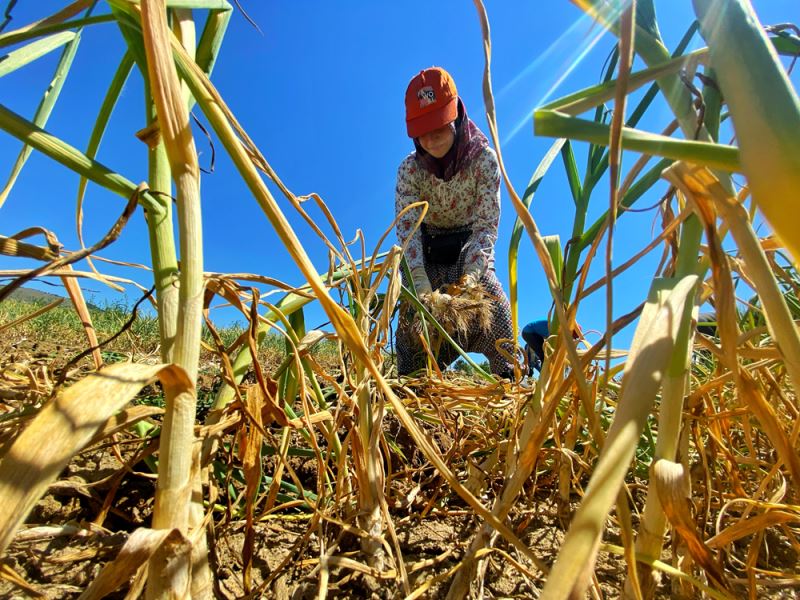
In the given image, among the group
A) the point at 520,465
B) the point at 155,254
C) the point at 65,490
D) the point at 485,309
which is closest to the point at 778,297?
the point at 520,465

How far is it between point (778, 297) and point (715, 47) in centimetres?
10

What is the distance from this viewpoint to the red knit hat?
1958 millimetres

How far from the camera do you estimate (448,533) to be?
569mm

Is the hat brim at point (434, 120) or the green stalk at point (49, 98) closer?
the green stalk at point (49, 98)

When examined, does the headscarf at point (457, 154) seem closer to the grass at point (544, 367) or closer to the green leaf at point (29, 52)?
the grass at point (544, 367)

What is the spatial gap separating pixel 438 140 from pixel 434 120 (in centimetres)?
10

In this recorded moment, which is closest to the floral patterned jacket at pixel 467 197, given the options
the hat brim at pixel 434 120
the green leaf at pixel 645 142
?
the hat brim at pixel 434 120

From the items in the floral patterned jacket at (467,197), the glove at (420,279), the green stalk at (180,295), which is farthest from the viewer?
the floral patterned jacket at (467,197)

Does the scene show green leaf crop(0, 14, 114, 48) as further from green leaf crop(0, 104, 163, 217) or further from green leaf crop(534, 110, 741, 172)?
green leaf crop(534, 110, 741, 172)

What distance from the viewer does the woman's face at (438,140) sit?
2.02 m

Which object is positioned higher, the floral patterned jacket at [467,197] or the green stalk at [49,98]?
the floral patterned jacket at [467,197]

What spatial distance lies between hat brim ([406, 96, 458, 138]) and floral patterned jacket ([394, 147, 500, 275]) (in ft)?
0.54

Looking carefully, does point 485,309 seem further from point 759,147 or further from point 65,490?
point 759,147

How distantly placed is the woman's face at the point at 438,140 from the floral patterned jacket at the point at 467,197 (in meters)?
0.10
